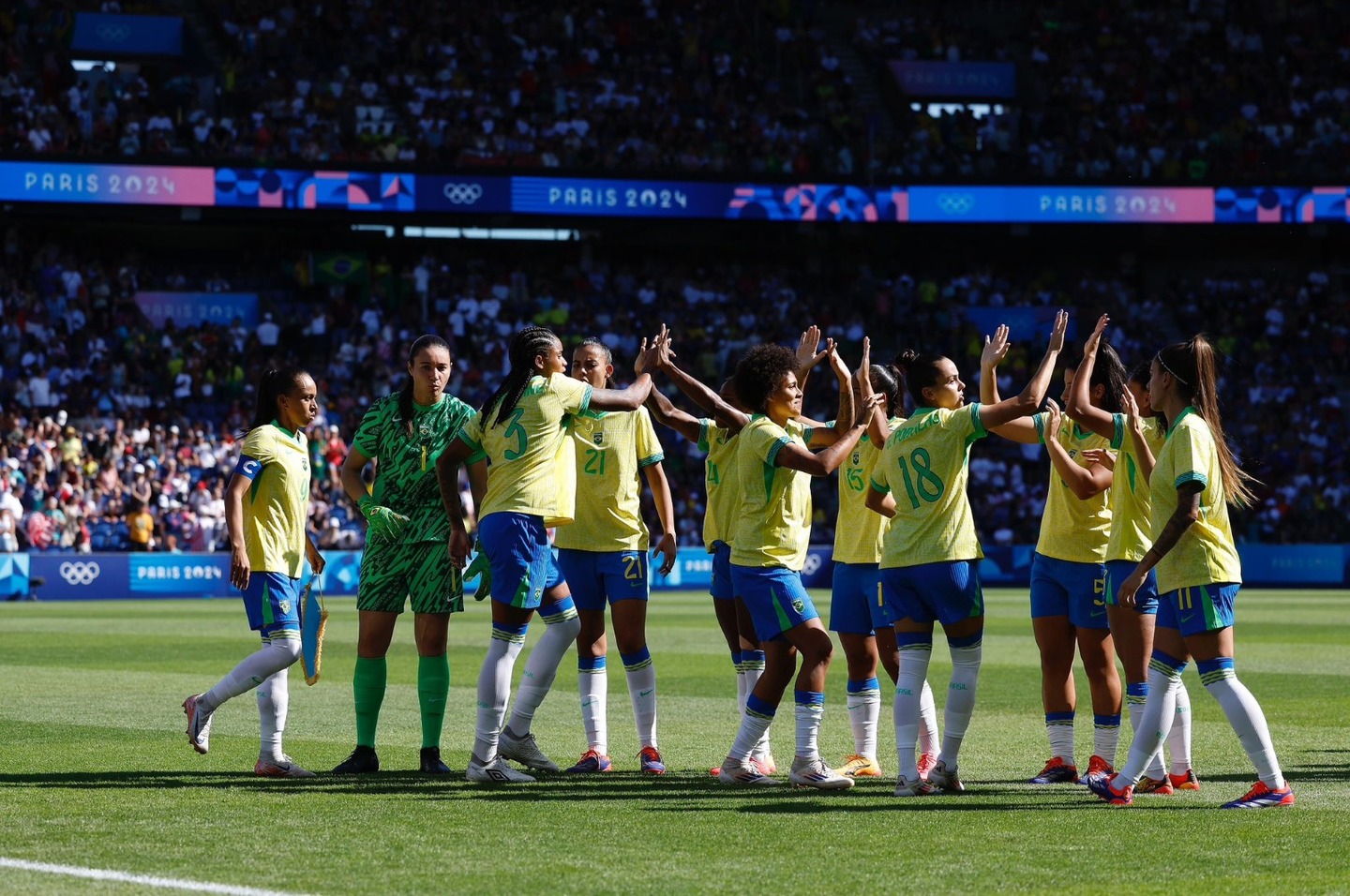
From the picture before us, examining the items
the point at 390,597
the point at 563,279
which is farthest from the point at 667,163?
the point at 390,597

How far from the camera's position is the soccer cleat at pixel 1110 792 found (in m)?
7.81

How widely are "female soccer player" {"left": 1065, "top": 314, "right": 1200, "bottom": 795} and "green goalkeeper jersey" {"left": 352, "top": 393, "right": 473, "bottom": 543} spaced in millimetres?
3358

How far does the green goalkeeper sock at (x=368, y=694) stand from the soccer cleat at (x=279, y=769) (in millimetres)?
386

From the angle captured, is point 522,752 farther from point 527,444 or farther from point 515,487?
point 527,444

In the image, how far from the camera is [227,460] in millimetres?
34281

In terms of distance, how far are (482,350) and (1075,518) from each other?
104ft

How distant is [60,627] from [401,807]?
54.8 ft

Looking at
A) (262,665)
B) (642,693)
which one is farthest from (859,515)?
(262,665)

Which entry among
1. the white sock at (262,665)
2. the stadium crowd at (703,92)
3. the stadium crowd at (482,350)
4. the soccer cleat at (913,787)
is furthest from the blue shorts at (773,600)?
the stadium crowd at (703,92)

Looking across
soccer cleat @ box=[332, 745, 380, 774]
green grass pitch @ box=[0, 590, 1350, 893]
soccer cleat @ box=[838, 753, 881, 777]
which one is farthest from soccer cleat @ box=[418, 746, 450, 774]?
soccer cleat @ box=[838, 753, 881, 777]

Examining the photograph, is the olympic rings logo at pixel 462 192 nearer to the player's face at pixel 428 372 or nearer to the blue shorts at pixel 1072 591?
the player's face at pixel 428 372

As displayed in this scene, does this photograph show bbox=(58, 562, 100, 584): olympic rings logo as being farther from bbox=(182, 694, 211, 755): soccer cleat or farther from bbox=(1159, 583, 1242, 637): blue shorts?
bbox=(1159, 583, 1242, 637): blue shorts

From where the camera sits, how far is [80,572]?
31.0 meters

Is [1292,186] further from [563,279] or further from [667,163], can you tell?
[563,279]
